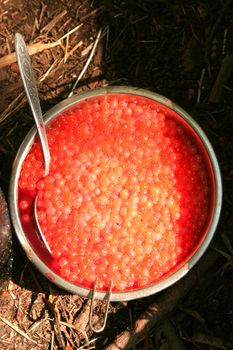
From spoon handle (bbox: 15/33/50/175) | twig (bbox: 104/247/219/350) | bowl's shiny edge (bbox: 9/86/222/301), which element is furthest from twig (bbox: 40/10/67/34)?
twig (bbox: 104/247/219/350)

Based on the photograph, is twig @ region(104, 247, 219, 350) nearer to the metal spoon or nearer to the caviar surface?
the caviar surface

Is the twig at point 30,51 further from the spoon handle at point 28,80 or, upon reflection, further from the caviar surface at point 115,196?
the spoon handle at point 28,80

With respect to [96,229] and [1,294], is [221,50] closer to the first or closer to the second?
[96,229]

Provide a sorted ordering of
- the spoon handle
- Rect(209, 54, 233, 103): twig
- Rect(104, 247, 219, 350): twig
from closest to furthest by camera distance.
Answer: the spoon handle
Rect(104, 247, 219, 350): twig
Rect(209, 54, 233, 103): twig

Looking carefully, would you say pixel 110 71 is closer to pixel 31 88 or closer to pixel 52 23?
pixel 52 23

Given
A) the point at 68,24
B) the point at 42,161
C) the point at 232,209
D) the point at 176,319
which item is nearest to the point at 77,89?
the point at 68,24

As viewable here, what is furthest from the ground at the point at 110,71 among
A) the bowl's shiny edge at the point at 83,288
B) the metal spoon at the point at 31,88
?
the metal spoon at the point at 31,88
